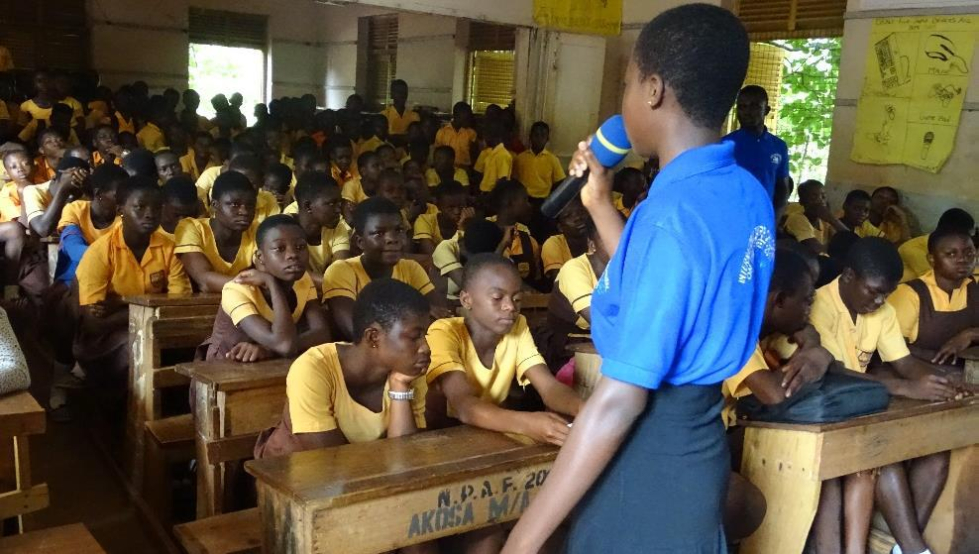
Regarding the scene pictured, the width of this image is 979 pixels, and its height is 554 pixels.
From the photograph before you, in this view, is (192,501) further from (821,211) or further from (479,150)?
(479,150)

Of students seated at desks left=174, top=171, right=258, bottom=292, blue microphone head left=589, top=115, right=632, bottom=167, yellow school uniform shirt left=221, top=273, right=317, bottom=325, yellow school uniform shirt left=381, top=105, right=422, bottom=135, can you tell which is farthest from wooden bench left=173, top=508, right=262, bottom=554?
yellow school uniform shirt left=381, top=105, right=422, bottom=135

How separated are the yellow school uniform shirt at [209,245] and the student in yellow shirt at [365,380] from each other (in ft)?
4.95

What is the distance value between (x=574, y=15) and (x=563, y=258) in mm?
4609

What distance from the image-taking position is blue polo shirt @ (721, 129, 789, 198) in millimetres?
2568

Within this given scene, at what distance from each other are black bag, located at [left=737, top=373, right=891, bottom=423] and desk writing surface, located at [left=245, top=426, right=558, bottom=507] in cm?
69

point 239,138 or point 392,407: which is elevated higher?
point 239,138

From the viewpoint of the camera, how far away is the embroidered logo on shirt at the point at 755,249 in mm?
1089

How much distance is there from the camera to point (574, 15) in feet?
27.4

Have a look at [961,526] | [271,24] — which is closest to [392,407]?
[961,526]

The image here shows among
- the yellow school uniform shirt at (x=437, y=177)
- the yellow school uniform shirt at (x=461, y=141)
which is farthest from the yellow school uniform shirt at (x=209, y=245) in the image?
the yellow school uniform shirt at (x=461, y=141)

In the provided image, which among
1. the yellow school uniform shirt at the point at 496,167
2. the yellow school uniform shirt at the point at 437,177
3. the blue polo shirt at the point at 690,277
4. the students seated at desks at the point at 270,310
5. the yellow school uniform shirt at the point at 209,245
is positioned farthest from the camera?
the yellow school uniform shirt at the point at 496,167

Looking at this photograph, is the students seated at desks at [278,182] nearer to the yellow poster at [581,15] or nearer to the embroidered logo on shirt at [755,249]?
the yellow poster at [581,15]

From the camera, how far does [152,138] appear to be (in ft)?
25.0

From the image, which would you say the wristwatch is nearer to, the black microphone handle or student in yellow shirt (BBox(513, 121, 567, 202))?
the black microphone handle
